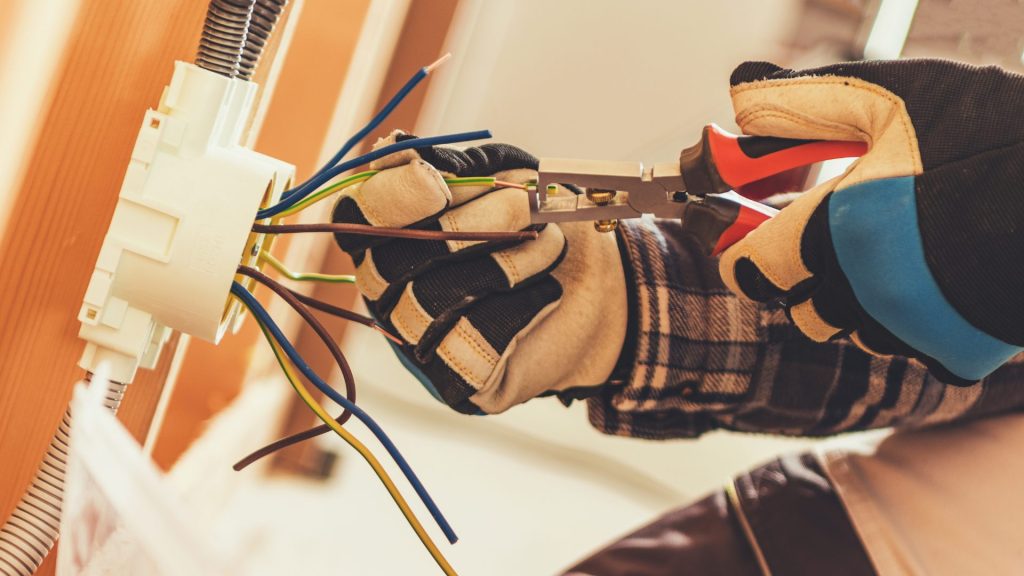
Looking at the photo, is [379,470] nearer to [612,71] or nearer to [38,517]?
[38,517]

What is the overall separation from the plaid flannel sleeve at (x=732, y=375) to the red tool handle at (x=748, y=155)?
0.39 feet

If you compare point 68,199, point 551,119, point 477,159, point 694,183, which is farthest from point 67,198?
point 551,119

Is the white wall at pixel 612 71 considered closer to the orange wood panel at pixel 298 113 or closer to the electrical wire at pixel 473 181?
the orange wood panel at pixel 298 113

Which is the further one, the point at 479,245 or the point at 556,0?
the point at 556,0

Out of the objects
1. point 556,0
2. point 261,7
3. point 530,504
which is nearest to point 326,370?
point 530,504

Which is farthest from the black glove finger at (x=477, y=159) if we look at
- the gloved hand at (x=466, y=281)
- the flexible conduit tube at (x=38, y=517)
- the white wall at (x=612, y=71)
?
the white wall at (x=612, y=71)

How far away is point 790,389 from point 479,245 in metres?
0.29

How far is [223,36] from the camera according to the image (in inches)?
16.0

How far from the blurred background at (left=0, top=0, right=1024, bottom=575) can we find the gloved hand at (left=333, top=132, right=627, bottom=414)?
0.03 m

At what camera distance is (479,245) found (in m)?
0.47

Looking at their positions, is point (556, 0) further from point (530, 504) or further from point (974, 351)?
point (974, 351)

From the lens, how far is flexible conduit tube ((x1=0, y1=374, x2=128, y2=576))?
371mm

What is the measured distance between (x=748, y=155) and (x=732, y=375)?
205mm

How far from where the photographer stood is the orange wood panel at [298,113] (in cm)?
76
